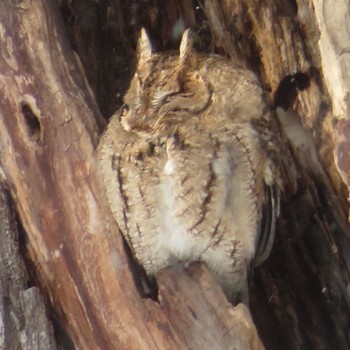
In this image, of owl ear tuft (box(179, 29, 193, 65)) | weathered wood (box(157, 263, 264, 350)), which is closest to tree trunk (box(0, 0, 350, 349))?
weathered wood (box(157, 263, 264, 350))

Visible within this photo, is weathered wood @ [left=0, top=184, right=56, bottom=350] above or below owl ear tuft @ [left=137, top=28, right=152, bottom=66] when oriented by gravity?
below

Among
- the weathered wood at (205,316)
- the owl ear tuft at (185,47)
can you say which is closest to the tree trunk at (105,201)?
the weathered wood at (205,316)

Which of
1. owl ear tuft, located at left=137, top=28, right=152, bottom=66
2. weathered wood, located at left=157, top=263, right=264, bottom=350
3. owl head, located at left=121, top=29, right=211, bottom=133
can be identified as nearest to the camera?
weathered wood, located at left=157, top=263, right=264, bottom=350

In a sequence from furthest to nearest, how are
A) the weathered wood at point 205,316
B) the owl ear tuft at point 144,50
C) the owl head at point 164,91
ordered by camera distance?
1. the owl ear tuft at point 144,50
2. the owl head at point 164,91
3. the weathered wood at point 205,316

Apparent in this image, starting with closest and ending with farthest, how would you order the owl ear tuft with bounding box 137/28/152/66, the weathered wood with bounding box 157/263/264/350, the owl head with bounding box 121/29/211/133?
the weathered wood with bounding box 157/263/264/350 < the owl head with bounding box 121/29/211/133 < the owl ear tuft with bounding box 137/28/152/66

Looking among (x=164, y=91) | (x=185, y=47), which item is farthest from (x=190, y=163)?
(x=185, y=47)

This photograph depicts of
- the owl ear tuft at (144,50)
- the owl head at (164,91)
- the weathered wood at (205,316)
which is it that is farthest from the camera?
the owl ear tuft at (144,50)

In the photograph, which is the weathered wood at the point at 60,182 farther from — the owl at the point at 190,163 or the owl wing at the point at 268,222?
the owl wing at the point at 268,222

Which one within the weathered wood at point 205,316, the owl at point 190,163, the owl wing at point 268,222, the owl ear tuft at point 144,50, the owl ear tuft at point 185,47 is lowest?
the weathered wood at point 205,316

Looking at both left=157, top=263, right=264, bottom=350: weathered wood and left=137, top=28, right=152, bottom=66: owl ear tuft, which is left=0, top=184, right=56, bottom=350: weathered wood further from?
left=137, top=28, right=152, bottom=66: owl ear tuft

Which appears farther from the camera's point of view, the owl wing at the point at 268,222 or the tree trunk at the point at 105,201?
the owl wing at the point at 268,222
